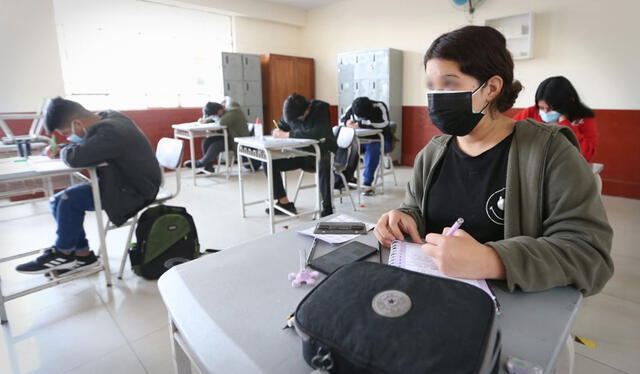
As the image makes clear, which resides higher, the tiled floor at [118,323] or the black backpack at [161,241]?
the black backpack at [161,241]

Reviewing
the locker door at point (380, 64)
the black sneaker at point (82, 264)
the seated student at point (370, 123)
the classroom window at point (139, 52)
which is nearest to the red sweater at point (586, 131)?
the seated student at point (370, 123)

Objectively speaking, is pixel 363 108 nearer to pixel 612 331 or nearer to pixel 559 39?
pixel 559 39

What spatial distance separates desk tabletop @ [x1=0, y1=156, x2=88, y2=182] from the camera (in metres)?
1.83

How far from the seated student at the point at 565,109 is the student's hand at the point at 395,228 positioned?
194cm

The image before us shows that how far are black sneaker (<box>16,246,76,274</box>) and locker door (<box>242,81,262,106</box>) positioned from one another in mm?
4609

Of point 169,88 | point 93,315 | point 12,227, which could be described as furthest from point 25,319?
point 169,88

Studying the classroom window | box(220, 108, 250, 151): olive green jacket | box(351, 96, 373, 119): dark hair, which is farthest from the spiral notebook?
the classroom window

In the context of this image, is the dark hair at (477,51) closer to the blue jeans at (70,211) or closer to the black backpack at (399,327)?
the black backpack at (399,327)

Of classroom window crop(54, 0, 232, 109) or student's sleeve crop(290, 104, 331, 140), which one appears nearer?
student's sleeve crop(290, 104, 331, 140)

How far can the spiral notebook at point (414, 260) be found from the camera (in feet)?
2.23

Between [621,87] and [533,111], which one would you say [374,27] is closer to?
[621,87]

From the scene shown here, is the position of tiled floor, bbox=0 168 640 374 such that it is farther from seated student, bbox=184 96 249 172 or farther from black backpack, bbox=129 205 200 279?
seated student, bbox=184 96 249 172

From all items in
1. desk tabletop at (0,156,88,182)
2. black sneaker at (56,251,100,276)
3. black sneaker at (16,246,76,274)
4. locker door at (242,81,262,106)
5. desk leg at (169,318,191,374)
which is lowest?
black sneaker at (56,251,100,276)

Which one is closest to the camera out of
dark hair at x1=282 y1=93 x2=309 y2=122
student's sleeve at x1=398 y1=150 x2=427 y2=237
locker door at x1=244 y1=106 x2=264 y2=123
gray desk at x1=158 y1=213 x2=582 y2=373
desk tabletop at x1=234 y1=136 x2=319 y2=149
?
gray desk at x1=158 y1=213 x2=582 y2=373
